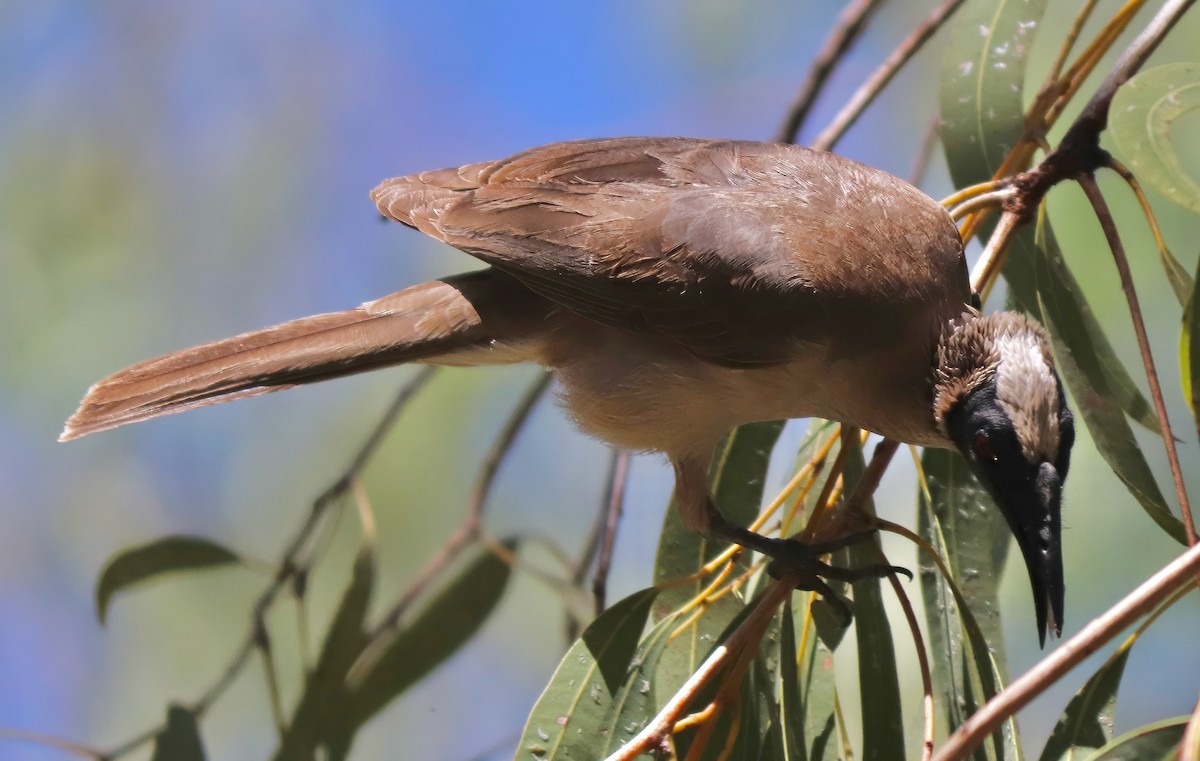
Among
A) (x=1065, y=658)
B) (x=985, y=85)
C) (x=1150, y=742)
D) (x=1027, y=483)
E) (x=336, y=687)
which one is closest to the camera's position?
(x=1065, y=658)

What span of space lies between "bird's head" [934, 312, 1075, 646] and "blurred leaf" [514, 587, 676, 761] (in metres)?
0.64

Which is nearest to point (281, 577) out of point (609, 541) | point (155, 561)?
point (155, 561)

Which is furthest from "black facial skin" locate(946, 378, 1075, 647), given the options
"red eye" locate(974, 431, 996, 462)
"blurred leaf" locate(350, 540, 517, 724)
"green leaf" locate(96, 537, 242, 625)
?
"green leaf" locate(96, 537, 242, 625)

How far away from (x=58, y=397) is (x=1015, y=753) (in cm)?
379

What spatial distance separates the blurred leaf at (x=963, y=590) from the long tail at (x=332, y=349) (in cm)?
90

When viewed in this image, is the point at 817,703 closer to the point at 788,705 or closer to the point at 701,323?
the point at 788,705

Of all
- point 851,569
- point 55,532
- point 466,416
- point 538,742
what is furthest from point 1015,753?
point 55,532

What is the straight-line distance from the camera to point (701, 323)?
2.05 meters

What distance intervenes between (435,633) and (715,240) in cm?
137

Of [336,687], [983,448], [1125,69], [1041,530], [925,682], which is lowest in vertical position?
[336,687]

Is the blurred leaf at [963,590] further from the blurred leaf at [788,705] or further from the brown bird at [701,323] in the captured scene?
the blurred leaf at [788,705]

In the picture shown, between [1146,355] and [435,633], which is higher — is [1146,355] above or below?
above

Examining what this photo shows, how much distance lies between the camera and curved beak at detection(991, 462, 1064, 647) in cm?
170

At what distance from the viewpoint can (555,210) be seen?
214cm
